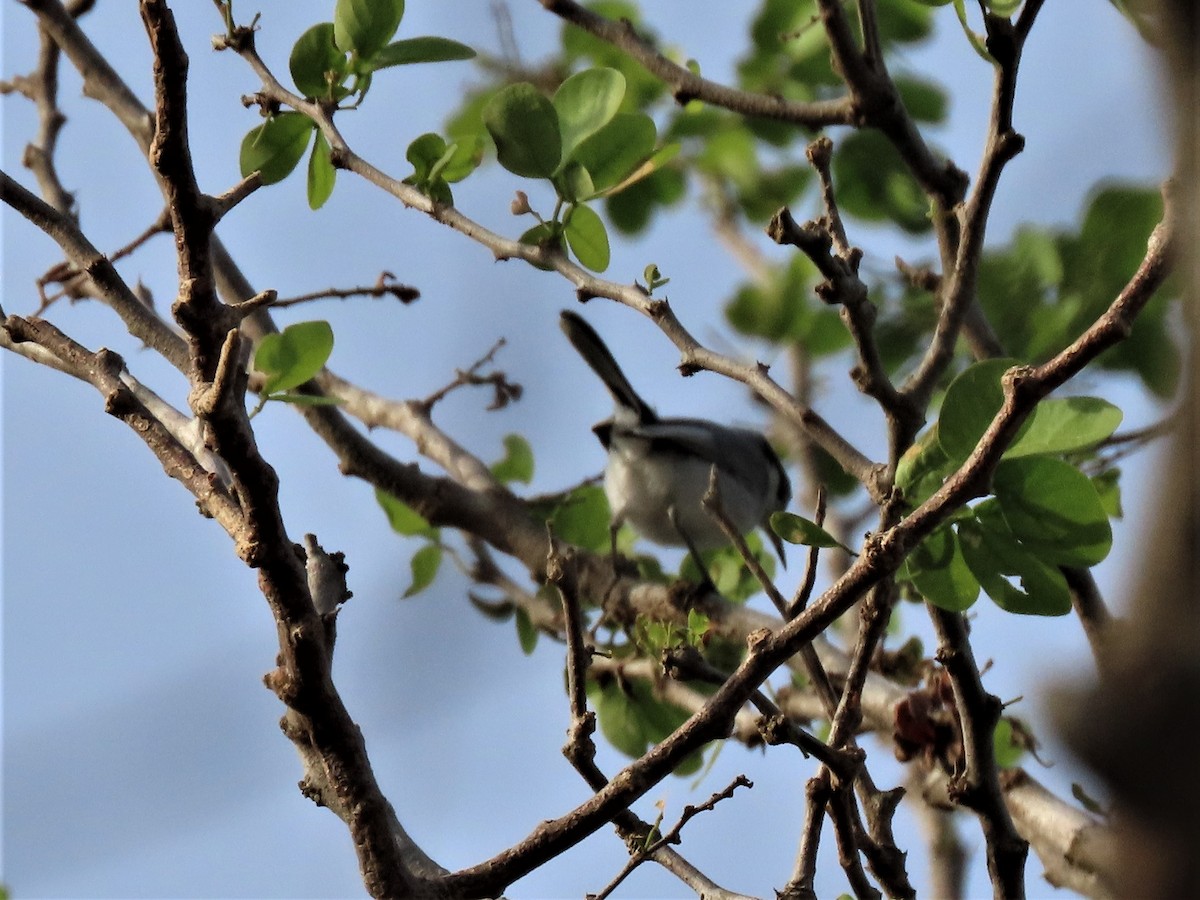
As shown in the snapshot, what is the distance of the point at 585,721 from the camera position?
1.83 m

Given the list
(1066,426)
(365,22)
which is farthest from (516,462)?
(1066,426)

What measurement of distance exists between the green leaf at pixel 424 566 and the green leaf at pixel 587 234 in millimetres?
1642

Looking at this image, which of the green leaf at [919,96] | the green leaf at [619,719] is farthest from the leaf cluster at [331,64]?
the green leaf at [919,96]

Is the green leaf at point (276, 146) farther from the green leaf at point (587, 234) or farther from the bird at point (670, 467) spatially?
the bird at point (670, 467)

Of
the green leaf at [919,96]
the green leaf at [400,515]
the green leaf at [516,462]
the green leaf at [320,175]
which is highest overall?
the green leaf at [919,96]

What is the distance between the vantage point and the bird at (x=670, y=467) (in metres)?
5.32

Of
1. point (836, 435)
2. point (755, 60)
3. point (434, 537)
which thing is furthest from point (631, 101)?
point (836, 435)

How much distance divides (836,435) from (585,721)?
0.62 meters

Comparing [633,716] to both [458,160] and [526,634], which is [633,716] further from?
[458,160]

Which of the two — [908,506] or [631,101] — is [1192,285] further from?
[631,101]

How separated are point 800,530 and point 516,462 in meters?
2.41

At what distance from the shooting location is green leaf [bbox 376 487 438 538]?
12.3ft

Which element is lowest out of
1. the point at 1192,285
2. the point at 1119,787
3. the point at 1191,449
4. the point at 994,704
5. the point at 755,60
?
the point at 1119,787

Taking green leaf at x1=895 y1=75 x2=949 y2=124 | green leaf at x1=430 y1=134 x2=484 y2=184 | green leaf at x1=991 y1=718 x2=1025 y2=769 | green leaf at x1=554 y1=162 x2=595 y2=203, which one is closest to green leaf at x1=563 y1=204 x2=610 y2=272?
green leaf at x1=554 y1=162 x2=595 y2=203
